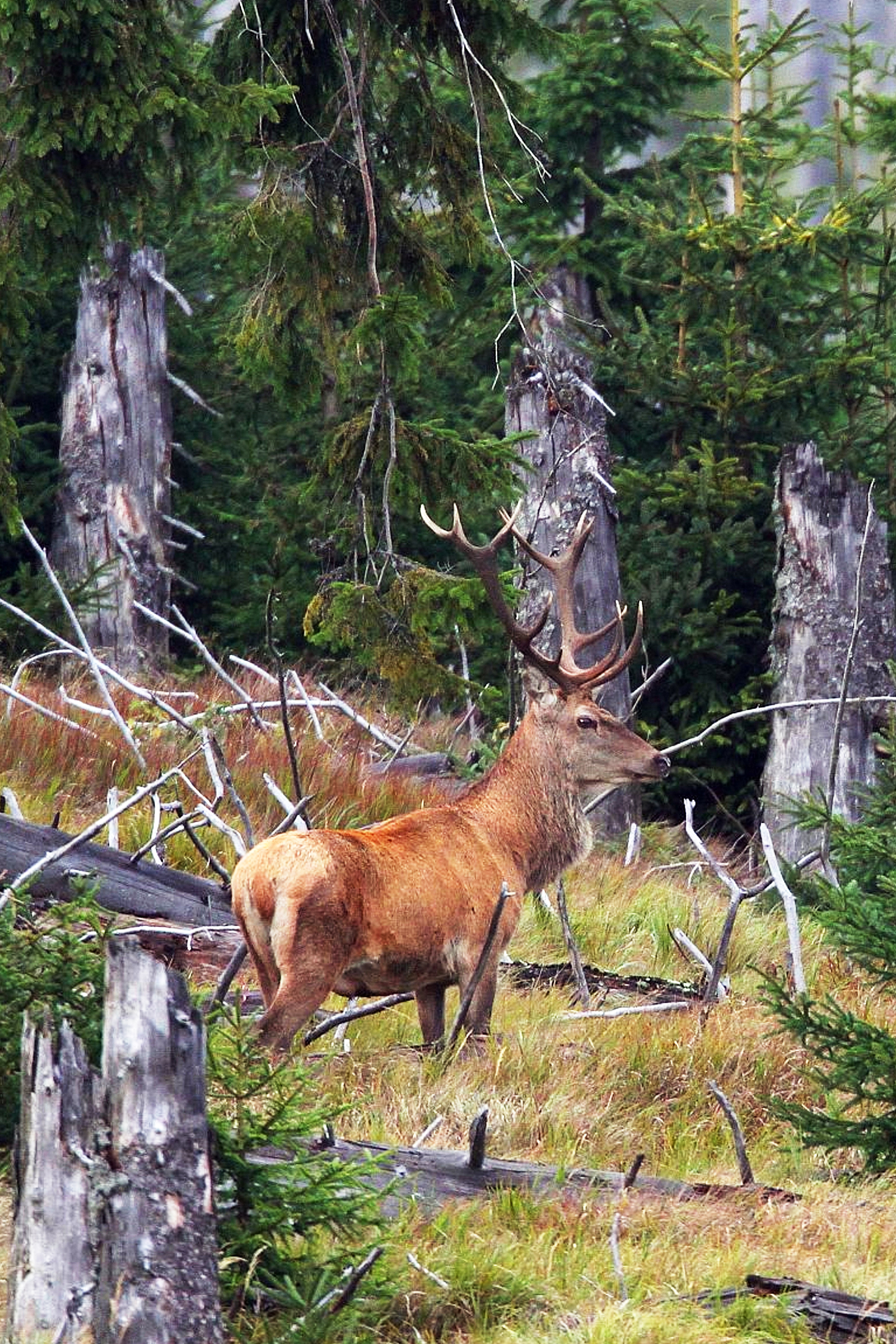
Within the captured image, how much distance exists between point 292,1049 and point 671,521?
7.99m

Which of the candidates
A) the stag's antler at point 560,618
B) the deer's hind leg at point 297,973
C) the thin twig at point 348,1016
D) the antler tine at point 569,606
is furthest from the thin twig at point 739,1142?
the antler tine at point 569,606

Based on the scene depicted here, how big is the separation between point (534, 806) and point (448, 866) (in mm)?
877

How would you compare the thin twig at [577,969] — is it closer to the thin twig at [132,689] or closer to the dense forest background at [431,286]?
the dense forest background at [431,286]

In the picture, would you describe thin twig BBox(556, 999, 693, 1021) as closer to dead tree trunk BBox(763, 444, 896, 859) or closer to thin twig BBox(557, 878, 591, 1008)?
thin twig BBox(557, 878, 591, 1008)

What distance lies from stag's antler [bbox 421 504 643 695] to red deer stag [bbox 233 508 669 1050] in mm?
10

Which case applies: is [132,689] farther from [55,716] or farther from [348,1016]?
[348,1016]

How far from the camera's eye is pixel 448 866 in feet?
21.6

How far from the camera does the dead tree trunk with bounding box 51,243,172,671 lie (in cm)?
1410

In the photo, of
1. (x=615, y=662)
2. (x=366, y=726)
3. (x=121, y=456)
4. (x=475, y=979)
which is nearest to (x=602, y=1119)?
(x=475, y=979)

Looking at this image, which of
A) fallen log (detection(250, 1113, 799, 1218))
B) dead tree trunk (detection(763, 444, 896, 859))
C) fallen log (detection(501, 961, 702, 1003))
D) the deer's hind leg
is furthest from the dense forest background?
fallen log (detection(250, 1113, 799, 1218))

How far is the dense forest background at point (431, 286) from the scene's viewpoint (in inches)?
286

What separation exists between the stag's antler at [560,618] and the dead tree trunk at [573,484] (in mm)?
4000

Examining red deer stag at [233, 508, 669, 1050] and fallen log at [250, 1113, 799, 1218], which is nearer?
fallen log at [250, 1113, 799, 1218]

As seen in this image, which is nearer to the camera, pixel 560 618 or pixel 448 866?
pixel 448 866
